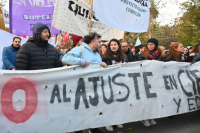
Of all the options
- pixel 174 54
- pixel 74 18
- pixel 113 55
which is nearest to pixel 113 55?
pixel 113 55

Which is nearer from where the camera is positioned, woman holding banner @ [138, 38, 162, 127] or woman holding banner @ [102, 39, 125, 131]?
woman holding banner @ [102, 39, 125, 131]

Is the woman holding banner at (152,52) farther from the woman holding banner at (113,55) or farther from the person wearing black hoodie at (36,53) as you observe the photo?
the person wearing black hoodie at (36,53)

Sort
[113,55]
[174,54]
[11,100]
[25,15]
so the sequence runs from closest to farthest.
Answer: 1. [11,100]
2. [113,55]
3. [174,54]
4. [25,15]

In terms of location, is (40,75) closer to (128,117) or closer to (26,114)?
(26,114)

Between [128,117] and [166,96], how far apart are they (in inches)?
37.1

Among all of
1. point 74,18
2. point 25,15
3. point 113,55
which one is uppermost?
point 25,15

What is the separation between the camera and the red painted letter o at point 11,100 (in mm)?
2941

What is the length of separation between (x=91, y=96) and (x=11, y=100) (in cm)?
120

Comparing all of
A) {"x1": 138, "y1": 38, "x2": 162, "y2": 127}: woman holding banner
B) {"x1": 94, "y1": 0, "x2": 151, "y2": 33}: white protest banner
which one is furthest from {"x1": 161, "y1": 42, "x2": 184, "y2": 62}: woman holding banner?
{"x1": 94, "y1": 0, "x2": 151, "y2": 33}: white protest banner

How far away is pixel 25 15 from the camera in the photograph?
6.81 m

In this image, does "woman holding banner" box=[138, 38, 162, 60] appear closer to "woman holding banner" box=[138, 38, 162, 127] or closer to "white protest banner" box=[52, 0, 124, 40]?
"woman holding banner" box=[138, 38, 162, 127]

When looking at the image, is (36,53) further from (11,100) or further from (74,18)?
(74,18)

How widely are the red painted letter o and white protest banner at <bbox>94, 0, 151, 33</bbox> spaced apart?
227cm

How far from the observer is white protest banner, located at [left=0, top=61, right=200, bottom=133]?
3010mm
